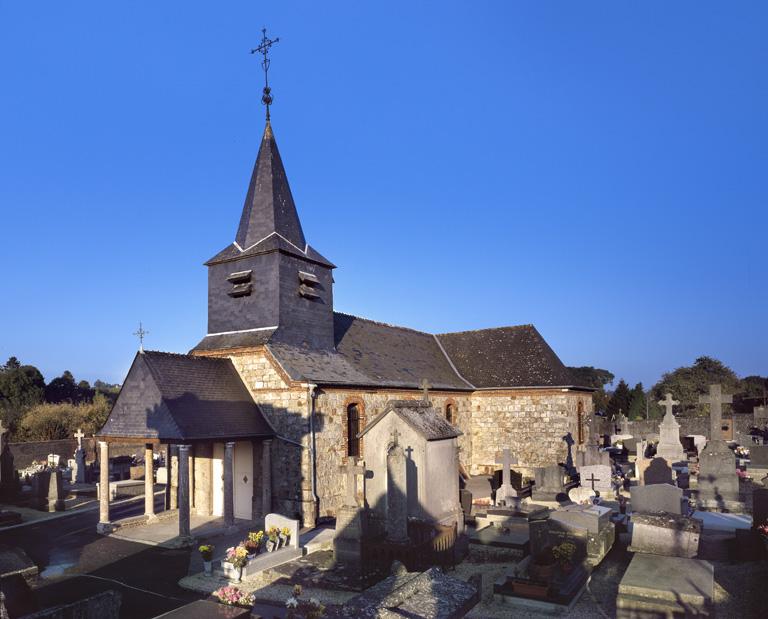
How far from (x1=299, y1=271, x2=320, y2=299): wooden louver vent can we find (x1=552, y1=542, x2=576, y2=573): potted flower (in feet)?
41.1

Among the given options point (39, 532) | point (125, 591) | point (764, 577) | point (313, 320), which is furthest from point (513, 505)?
point (39, 532)

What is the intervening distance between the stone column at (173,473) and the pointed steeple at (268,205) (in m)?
7.44

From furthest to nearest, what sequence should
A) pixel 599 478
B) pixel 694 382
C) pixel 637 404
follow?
pixel 694 382 → pixel 637 404 → pixel 599 478

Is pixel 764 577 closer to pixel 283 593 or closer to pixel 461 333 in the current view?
pixel 283 593

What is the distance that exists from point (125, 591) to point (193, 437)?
4.51 meters

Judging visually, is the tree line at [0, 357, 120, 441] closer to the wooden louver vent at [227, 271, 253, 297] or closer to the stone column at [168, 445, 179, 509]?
the stone column at [168, 445, 179, 509]

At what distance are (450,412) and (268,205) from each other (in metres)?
11.7

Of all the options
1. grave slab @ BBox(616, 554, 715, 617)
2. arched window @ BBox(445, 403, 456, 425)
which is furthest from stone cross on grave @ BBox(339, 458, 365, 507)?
arched window @ BBox(445, 403, 456, 425)

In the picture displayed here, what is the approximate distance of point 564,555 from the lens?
10.4m

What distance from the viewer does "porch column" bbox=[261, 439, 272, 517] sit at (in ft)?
56.6

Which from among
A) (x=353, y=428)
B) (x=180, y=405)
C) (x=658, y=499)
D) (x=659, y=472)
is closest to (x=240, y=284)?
(x=180, y=405)

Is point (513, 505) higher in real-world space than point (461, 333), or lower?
lower

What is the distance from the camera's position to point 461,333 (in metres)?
30.6

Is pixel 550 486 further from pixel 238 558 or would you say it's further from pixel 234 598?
pixel 234 598
